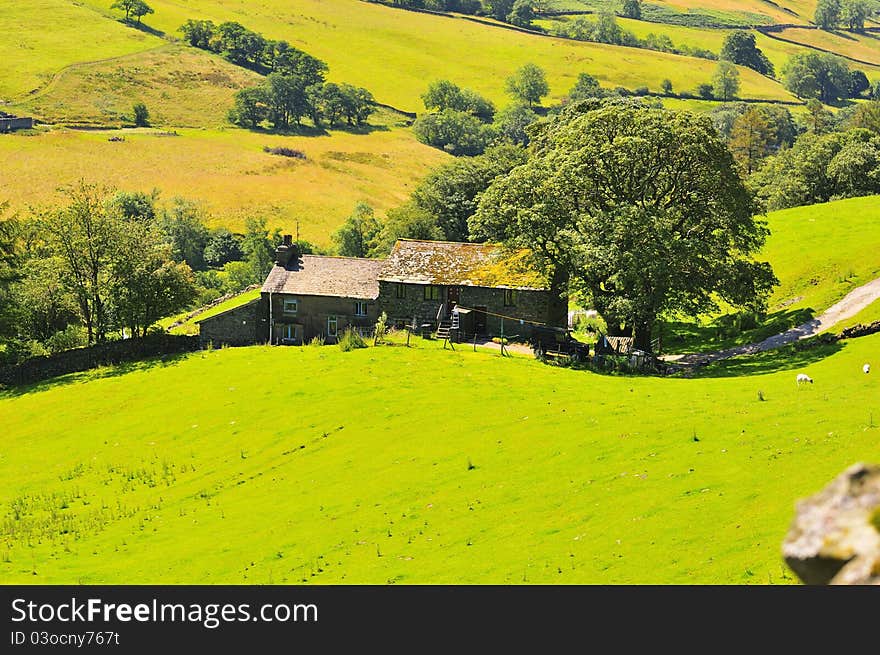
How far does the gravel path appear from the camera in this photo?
57781 mm

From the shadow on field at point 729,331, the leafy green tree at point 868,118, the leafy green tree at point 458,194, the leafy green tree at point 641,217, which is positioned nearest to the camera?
the leafy green tree at point 641,217

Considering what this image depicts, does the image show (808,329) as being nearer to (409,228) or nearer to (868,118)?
(409,228)

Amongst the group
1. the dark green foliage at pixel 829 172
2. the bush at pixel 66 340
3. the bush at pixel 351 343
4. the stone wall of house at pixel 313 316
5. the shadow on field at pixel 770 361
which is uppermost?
the dark green foliage at pixel 829 172

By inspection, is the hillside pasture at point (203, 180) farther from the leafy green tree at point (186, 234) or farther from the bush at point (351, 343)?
the bush at point (351, 343)

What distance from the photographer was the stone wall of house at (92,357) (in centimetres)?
6975

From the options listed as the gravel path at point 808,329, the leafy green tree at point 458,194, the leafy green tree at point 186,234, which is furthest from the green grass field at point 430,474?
the leafy green tree at point 186,234

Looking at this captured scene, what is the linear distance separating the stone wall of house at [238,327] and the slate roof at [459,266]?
1230 cm

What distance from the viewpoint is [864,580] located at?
7949 millimetres

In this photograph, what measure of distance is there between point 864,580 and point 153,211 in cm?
15981

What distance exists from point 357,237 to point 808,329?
285 ft

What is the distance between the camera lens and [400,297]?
74938mm

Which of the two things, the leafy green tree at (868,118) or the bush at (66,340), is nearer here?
the bush at (66,340)

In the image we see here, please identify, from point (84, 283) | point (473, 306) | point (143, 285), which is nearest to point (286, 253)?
point (143, 285)
